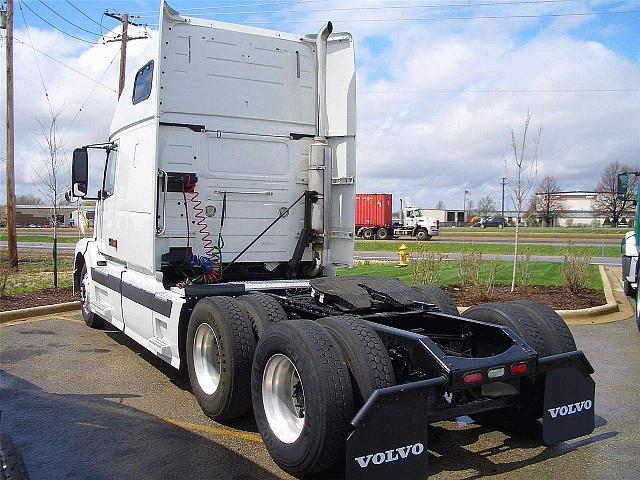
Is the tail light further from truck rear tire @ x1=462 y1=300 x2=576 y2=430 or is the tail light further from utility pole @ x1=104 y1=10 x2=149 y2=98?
utility pole @ x1=104 y1=10 x2=149 y2=98

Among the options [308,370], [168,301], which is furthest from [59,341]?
[308,370]

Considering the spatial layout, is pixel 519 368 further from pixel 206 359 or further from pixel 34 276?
pixel 34 276

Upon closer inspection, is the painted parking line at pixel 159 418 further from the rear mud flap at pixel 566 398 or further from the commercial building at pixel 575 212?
the commercial building at pixel 575 212

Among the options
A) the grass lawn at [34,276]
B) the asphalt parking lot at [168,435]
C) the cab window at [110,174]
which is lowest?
the asphalt parking lot at [168,435]

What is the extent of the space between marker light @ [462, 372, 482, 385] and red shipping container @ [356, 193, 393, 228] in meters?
41.2

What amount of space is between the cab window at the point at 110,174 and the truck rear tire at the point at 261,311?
3.87 meters

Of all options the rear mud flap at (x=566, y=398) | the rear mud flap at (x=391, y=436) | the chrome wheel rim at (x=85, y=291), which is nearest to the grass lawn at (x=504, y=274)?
the chrome wheel rim at (x=85, y=291)

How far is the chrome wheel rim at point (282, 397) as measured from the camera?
446 cm

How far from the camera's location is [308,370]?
404cm

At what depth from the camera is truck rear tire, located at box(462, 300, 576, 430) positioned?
468 cm

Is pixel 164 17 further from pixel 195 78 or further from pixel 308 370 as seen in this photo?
pixel 308 370

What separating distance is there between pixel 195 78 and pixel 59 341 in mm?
4272

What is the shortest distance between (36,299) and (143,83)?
640cm

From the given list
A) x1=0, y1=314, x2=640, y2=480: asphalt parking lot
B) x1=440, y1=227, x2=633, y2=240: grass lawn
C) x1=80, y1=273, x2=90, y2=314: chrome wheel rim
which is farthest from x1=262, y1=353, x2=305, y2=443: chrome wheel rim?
x1=440, y1=227, x2=633, y2=240: grass lawn
